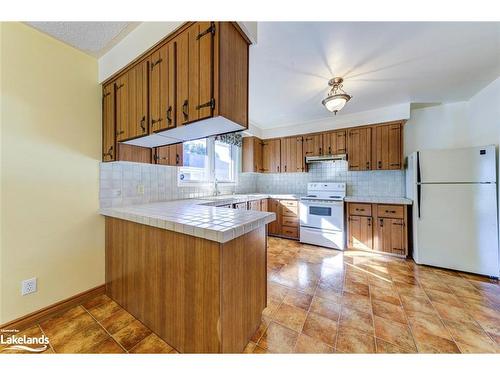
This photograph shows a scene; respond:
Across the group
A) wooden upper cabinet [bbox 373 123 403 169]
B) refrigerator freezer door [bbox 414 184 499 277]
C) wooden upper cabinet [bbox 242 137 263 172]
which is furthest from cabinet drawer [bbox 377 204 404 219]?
wooden upper cabinet [bbox 242 137 263 172]

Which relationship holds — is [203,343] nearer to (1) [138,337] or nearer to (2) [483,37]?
(1) [138,337]

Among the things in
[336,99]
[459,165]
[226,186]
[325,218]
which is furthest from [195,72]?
[459,165]

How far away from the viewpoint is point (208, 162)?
335 cm

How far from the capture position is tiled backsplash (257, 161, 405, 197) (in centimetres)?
339

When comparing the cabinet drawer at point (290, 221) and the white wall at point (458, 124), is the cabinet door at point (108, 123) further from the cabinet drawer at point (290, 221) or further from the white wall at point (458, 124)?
the white wall at point (458, 124)

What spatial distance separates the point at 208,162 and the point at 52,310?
8.30 ft

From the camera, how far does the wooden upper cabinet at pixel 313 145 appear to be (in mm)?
3742

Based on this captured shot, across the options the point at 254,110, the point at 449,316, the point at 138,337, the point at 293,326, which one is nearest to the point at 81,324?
the point at 138,337

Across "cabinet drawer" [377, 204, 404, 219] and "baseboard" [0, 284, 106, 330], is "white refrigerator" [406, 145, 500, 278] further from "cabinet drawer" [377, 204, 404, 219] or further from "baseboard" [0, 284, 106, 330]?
"baseboard" [0, 284, 106, 330]

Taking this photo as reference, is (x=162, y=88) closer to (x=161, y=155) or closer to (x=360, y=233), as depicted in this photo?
(x=161, y=155)

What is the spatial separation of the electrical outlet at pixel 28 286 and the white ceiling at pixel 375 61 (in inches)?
110

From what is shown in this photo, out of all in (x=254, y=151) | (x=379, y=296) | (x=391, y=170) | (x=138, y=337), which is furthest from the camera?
(x=254, y=151)

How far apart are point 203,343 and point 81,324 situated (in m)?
1.19
